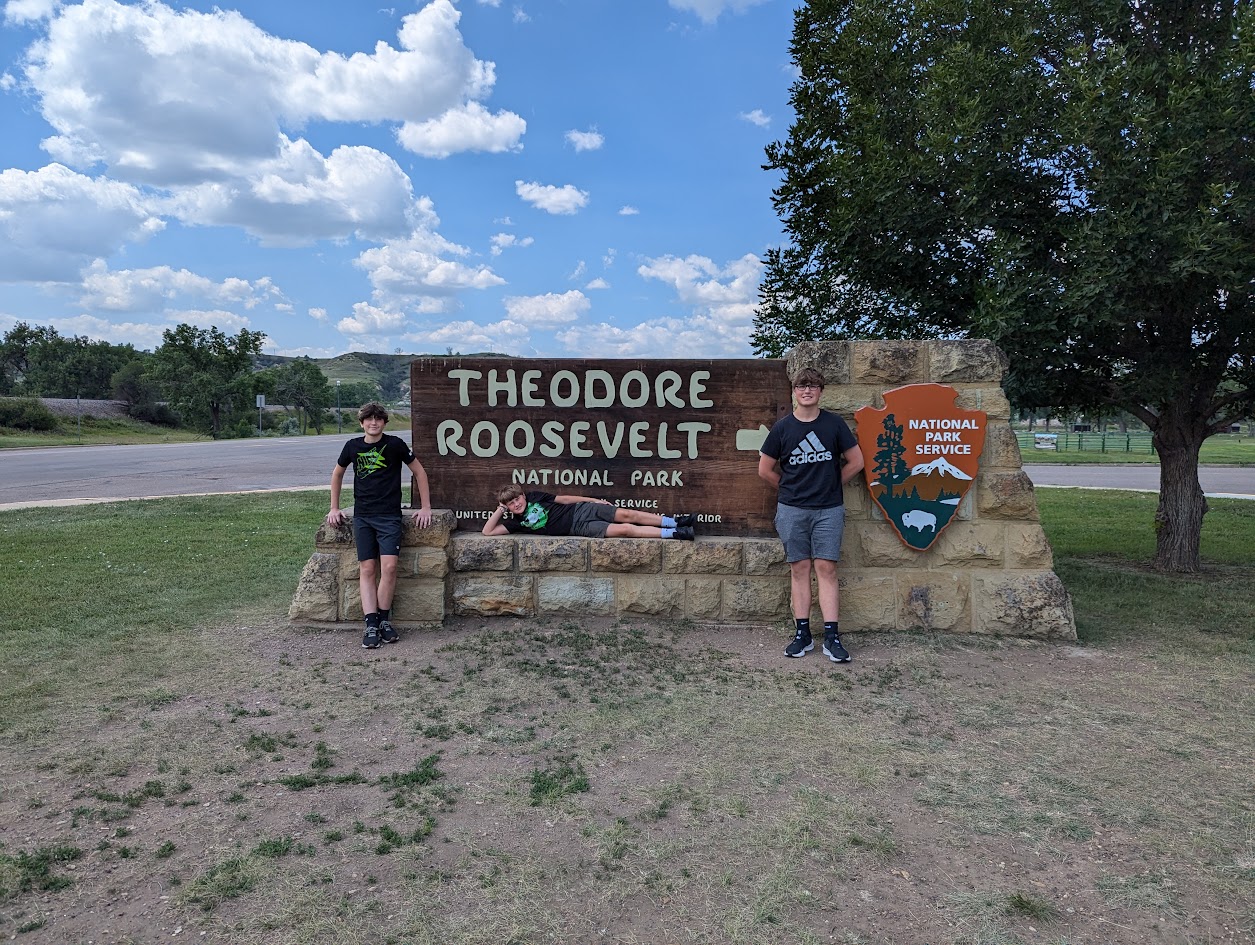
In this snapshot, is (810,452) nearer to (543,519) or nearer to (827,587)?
(827,587)

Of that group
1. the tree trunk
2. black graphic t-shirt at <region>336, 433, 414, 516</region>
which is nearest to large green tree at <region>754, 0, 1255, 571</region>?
the tree trunk

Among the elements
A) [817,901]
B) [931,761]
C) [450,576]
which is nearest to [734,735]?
[931,761]

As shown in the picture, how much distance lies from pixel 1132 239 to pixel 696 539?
3.59 m

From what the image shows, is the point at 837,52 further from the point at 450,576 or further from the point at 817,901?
the point at 817,901

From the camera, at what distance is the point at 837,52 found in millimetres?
6309

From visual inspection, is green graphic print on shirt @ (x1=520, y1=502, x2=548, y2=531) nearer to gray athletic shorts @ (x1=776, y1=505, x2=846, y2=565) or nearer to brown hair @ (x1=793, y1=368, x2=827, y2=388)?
gray athletic shorts @ (x1=776, y1=505, x2=846, y2=565)

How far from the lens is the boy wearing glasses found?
4.75 m

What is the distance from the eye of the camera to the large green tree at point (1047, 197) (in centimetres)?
520

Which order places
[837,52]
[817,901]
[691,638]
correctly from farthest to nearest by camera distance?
[837,52]
[691,638]
[817,901]

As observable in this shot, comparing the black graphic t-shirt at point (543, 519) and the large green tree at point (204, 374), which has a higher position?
the large green tree at point (204, 374)

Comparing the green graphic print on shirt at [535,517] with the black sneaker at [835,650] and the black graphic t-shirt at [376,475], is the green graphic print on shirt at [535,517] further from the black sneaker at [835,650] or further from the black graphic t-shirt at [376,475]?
the black sneaker at [835,650]

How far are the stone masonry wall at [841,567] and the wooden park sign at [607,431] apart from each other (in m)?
0.33

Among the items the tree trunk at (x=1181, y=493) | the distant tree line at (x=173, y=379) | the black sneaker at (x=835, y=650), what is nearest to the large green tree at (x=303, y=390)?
the distant tree line at (x=173, y=379)

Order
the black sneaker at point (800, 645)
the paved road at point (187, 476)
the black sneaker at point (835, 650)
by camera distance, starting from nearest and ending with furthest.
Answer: the black sneaker at point (835, 650) → the black sneaker at point (800, 645) → the paved road at point (187, 476)
